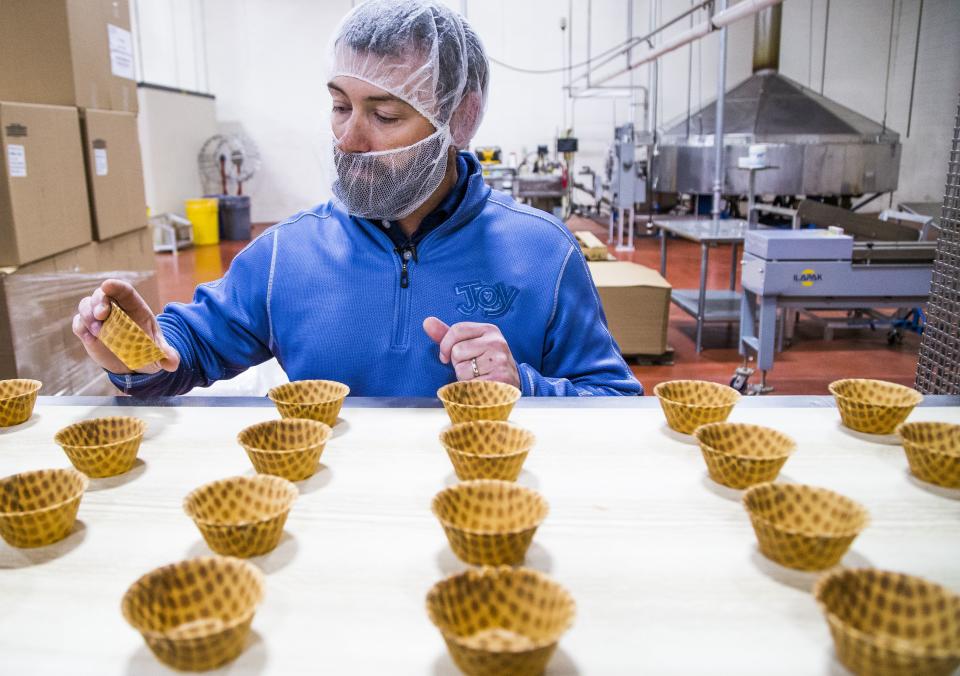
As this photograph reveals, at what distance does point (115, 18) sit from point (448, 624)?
2.86m

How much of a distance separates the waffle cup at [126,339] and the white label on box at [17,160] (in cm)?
121

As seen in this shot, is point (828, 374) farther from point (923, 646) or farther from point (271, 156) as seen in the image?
point (271, 156)

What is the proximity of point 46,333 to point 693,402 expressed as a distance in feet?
6.38

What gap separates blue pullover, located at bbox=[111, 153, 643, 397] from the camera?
1382mm

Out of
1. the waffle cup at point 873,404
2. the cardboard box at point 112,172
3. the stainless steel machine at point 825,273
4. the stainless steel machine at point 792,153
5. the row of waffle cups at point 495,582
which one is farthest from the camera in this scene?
the stainless steel machine at point 792,153

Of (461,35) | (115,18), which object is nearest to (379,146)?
(461,35)

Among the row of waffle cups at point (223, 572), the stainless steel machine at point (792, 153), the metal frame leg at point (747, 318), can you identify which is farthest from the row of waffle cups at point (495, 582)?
the stainless steel machine at point (792, 153)

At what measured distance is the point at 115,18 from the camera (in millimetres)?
2650

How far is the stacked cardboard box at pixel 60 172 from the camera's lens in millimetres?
1970

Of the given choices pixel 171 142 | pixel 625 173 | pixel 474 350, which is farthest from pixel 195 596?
pixel 171 142

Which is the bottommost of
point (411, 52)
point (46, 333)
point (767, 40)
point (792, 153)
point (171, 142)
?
point (46, 333)

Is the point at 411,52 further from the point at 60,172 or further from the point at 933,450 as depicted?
the point at 60,172

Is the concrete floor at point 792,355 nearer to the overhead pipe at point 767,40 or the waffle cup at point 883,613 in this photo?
the waffle cup at point 883,613

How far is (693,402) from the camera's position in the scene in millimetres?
1020
